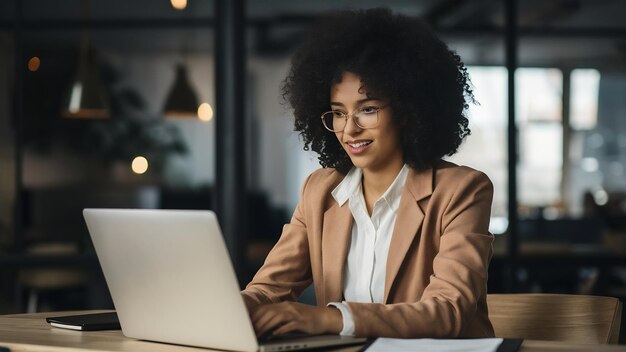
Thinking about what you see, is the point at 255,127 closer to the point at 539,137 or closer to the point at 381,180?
the point at 539,137

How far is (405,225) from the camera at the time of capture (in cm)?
275

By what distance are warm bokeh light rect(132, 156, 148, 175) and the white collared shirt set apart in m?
3.81

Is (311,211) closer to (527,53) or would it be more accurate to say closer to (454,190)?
(454,190)

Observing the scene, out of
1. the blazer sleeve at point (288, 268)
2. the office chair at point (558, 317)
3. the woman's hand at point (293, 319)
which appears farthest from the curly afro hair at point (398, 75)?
the woman's hand at point (293, 319)

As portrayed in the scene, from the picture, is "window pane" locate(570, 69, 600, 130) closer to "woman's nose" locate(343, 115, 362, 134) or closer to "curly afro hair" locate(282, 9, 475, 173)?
"curly afro hair" locate(282, 9, 475, 173)

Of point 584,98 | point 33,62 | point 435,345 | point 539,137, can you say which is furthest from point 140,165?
point 435,345

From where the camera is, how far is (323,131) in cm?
309

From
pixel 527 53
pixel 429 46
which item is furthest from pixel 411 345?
pixel 527 53

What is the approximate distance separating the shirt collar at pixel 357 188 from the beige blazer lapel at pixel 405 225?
66 mm

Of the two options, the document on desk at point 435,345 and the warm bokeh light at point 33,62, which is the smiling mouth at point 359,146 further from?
the warm bokeh light at point 33,62

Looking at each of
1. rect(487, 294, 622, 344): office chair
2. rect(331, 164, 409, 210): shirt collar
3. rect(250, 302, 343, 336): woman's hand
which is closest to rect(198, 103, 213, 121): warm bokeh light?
rect(331, 164, 409, 210): shirt collar

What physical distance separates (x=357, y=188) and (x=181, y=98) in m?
3.77

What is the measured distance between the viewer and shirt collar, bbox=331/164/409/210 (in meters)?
2.85

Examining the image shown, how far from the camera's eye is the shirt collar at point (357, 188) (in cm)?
285
